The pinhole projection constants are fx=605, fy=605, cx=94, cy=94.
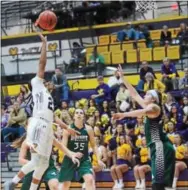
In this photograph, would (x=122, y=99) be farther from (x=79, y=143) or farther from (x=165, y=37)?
(x=79, y=143)

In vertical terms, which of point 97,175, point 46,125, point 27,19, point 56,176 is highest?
point 27,19

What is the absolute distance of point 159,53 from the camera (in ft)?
69.4

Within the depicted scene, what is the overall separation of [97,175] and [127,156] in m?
1.22

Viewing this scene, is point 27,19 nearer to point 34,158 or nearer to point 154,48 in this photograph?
point 154,48

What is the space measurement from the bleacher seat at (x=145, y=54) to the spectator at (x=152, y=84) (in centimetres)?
379

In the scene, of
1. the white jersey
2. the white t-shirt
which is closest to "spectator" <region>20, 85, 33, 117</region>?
the white t-shirt

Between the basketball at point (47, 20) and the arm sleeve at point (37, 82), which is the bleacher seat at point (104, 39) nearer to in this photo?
the basketball at point (47, 20)

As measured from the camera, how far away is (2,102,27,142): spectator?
18.3m

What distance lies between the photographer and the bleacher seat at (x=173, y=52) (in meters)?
20.6

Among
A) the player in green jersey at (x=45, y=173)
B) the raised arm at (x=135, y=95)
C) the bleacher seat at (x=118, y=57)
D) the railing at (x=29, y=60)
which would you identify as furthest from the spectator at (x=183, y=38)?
the raised arm at (x=135, y=95)

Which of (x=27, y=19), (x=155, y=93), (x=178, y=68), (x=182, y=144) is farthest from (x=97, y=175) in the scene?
(x=27, y=19)

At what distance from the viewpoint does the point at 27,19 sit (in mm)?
27438

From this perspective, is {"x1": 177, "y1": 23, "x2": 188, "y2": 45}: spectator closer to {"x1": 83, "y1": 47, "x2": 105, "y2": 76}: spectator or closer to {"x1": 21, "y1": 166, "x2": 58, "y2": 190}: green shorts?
{"x1": 83, "y1": 47, "x2": 105, "y2": 76}: spectator

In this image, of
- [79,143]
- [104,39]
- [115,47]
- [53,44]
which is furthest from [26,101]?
[53,44]
